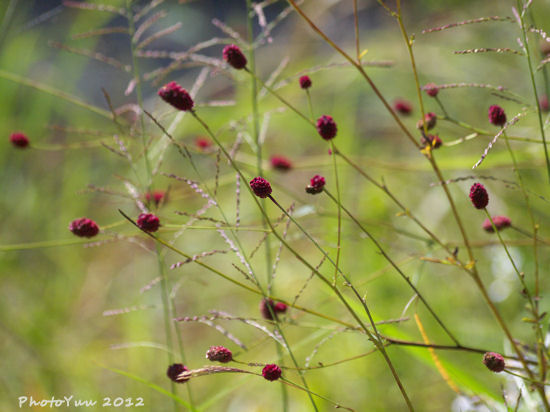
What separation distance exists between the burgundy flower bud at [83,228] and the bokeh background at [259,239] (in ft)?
0.54

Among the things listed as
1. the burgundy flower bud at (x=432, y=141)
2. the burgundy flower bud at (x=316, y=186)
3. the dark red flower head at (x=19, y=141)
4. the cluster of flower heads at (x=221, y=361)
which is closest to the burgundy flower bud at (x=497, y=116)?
the burgundy flower bud at (x=432, y=141)

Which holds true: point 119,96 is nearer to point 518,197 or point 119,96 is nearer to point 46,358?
point 46,358

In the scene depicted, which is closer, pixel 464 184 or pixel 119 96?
pixel 464 184

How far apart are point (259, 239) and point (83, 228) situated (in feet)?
3.13

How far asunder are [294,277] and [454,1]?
1.15m

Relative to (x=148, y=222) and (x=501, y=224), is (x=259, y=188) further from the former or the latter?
(x=501, y=224)

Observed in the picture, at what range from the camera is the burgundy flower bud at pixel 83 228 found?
0.44 meters

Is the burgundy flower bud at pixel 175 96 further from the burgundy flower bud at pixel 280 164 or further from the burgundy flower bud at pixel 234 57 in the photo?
the burgundy flower bud at pixel 280 164

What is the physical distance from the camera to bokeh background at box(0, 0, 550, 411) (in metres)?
0.92

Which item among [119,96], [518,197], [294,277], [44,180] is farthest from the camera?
[119,96]

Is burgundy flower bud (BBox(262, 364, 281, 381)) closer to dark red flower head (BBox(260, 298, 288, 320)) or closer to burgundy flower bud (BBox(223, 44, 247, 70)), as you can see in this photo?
dark red flower head (BBox(260, 298, 288, 320))

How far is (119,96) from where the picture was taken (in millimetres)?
2527

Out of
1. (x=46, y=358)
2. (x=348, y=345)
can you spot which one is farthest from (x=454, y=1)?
(x=46, y=358)

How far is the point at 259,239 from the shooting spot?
1.39 m
